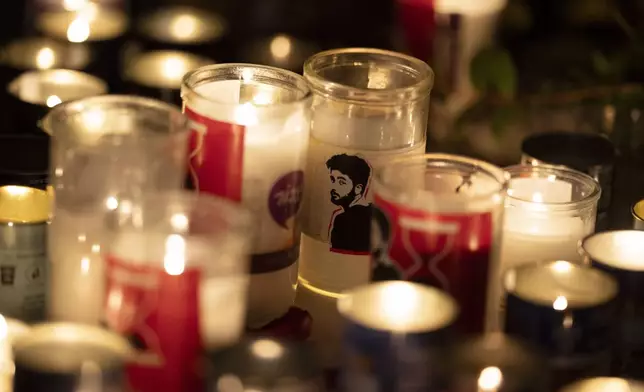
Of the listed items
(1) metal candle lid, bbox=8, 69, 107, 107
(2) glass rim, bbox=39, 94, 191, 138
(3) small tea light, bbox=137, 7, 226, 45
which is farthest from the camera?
(3) small tea light, bbox=137, 7, 226, 45

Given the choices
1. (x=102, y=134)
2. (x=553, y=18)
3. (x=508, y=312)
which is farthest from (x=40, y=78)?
(x=553, y=18)

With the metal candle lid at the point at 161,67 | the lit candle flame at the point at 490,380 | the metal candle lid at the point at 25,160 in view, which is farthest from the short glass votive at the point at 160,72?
the lit candle flame at the point at 490,380

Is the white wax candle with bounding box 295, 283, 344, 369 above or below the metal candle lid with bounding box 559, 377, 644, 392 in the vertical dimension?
below

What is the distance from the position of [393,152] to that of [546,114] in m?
0.93

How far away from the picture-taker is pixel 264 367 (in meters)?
0.83

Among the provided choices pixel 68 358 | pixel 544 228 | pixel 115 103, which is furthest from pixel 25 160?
pixel 544 228

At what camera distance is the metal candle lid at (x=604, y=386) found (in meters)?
0.89

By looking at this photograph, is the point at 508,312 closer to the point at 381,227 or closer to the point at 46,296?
the point at 381,227

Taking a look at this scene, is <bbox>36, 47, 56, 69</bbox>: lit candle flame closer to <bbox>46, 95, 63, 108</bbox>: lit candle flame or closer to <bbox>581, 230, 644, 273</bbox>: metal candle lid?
<bbox>46, 95, 63, 108</bbox>: lit candle flame

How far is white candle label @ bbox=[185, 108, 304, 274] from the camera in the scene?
1.03 m

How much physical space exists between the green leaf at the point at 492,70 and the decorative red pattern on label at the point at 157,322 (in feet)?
2.71

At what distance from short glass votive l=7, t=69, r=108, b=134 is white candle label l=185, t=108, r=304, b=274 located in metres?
0.34

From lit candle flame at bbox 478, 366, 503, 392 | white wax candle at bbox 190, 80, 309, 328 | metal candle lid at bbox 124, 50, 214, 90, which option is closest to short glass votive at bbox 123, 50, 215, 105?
metal candle lid at bbox 124, 50, 214, 90

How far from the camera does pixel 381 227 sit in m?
0.99
